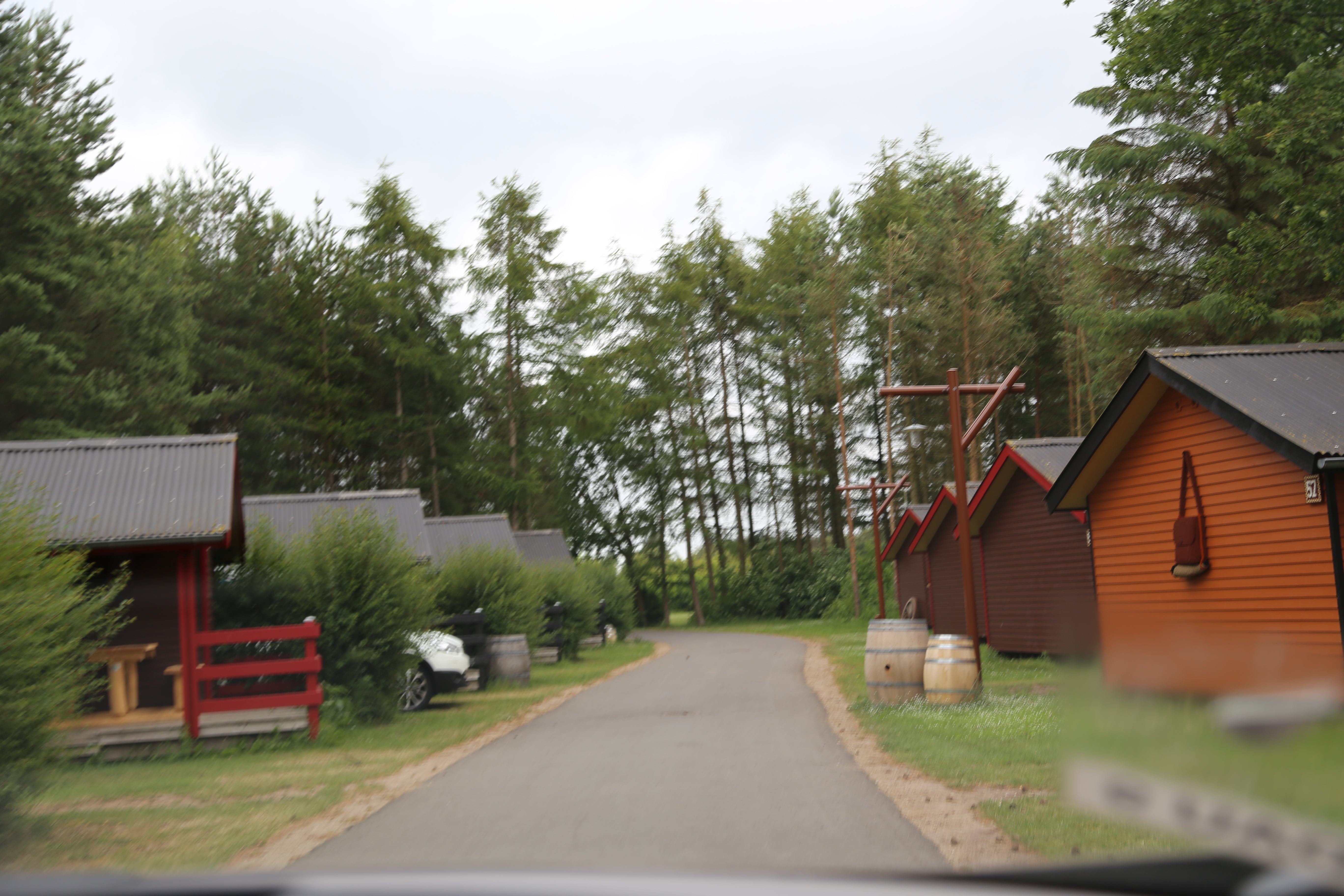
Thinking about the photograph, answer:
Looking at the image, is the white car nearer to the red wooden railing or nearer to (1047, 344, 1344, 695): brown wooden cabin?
the red wooden railing

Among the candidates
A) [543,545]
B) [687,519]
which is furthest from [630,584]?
[687,519]

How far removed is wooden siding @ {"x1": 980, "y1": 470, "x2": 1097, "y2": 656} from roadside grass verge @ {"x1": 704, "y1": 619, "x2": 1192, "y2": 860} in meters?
2.05

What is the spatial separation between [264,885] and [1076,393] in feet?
139

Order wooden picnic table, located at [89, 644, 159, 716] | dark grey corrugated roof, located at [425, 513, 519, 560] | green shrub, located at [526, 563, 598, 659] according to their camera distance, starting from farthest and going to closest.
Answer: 1. dark grey corrugated roof, located at [425, 513, 519, 560]
2. green shrub, located at [526, 563, 598, 659]
3. wooden picnic table, located at [89, 644, 159, 716]

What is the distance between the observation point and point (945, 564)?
29719mm

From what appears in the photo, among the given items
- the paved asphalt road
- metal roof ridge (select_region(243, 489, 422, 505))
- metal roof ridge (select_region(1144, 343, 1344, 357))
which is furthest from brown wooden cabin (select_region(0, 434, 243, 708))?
metal roof ridge (select_region(243, 489, 422, 505))

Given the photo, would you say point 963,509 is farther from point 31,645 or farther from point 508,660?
point 31,645

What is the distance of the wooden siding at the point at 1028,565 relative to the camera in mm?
21078

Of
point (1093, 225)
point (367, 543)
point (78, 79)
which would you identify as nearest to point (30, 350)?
point (78, 79)

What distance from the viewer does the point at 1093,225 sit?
34594 mm

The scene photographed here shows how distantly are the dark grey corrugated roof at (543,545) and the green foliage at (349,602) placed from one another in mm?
26594

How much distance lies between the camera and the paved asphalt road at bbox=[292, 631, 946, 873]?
21.7 ft

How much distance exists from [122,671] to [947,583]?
2130 cm

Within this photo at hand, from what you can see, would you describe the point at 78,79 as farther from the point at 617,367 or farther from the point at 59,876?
the point at 59,876
